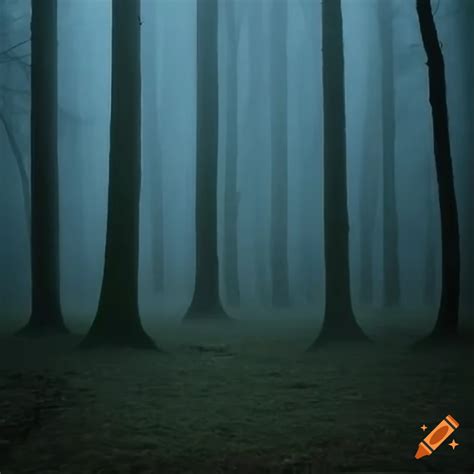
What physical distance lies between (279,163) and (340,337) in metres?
12.0

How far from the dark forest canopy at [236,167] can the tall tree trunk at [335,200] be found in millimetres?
29

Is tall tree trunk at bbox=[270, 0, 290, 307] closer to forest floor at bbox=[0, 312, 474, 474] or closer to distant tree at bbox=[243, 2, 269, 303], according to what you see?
distant tree at bbox=[243, 2, 269, 303]

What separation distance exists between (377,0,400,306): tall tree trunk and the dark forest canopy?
0.06 metres

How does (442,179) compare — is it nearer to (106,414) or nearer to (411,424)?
(411,424)

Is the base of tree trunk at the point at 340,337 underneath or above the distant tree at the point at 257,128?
underneath

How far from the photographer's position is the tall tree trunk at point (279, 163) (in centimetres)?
1931

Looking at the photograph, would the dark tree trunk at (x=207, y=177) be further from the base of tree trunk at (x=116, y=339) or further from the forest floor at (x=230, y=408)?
the base of tree trunk at (x=116, y=339)

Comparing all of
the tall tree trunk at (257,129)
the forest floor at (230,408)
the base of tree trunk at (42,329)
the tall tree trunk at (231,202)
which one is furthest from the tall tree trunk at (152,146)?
the forest floor at (230,408)

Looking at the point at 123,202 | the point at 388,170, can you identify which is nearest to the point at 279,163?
the point at 388,170

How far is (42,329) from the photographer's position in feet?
38.0

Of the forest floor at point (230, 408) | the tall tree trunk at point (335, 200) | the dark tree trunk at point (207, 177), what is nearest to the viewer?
the forest floor at point (230, 408)

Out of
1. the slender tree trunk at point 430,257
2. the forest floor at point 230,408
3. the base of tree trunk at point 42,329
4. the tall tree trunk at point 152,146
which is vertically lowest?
the forest floor at point 230,408

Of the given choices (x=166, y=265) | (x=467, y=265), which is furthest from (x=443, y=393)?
(x=166, y=265)

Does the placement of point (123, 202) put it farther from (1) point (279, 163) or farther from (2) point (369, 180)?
(2) point (369, 180)
